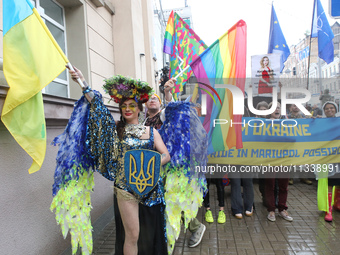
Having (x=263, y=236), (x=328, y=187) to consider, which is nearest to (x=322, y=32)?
(x=328, y=187)

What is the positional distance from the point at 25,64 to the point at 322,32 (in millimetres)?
6821

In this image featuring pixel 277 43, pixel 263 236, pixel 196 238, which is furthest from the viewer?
pixel 277 43

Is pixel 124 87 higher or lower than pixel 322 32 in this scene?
lower

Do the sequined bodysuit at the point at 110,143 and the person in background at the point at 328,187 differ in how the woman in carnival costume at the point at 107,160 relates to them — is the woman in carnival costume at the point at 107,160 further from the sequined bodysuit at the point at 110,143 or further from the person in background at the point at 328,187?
the person in background at the point at 328,187

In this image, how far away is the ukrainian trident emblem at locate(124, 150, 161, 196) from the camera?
256 centimetres

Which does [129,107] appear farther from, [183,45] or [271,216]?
[271,216]

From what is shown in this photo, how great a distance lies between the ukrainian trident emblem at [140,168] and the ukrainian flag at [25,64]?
87 centimetres

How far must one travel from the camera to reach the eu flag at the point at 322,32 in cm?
632

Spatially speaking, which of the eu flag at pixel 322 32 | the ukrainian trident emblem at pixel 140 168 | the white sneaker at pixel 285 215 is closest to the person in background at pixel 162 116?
the ukrainian trident emblem at pixel 140 168

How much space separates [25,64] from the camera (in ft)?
7.03

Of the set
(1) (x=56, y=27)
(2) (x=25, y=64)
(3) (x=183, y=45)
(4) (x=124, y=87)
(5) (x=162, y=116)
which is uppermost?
(1) (x=56, y=27)

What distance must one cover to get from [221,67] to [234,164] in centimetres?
160

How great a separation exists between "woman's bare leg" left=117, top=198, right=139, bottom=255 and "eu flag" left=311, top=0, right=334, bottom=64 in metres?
5.84

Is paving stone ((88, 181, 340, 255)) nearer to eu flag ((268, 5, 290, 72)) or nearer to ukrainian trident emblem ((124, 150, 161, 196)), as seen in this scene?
ukrainian trident emblem ((124, 150, 161, 196))
